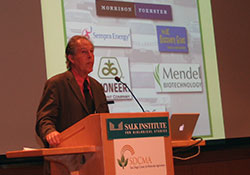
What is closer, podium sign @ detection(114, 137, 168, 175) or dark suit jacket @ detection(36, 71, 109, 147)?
podium sign @ detection(114, 137, 168, 175)

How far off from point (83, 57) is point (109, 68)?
105 cm

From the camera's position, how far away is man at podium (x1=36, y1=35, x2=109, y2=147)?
265cm

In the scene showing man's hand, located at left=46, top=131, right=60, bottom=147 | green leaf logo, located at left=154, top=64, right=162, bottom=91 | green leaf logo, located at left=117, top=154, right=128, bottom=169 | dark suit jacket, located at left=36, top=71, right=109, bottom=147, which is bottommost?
green leaf logo, located at left=117, top=154, right=128, bottom=169

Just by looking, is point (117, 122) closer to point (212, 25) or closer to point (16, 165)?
point (16, 165)

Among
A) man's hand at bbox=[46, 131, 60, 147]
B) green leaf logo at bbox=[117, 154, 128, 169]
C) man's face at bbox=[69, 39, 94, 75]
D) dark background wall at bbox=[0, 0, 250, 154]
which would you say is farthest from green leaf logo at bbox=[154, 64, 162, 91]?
green leaf logo at bbox=[117, 154, 128, 169]

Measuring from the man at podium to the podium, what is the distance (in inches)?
12.1

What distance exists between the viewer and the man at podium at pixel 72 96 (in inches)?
104

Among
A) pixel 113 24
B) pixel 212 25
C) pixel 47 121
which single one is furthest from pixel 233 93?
pixel 47 121

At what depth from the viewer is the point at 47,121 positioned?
2.56m

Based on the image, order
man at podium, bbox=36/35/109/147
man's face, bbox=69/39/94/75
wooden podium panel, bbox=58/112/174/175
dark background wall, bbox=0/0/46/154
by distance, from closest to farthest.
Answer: wooden podium panel, bbox=58/112/174/175
man at podium, bbox=36/35/109/147
man's face, bbox=69/39/94/75
dark background wall, bbox=0/0/46/154

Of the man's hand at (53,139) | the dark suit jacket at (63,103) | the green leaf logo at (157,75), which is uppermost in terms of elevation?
the green leaf logo at (157,75)

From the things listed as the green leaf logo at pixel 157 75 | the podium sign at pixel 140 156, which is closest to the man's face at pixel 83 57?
the podium sign at pixel 140 156

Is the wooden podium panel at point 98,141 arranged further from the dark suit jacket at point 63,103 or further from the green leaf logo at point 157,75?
the green leaf logo at point 157,75

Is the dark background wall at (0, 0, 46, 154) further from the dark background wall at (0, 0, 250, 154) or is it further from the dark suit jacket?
the dark suit jacket
